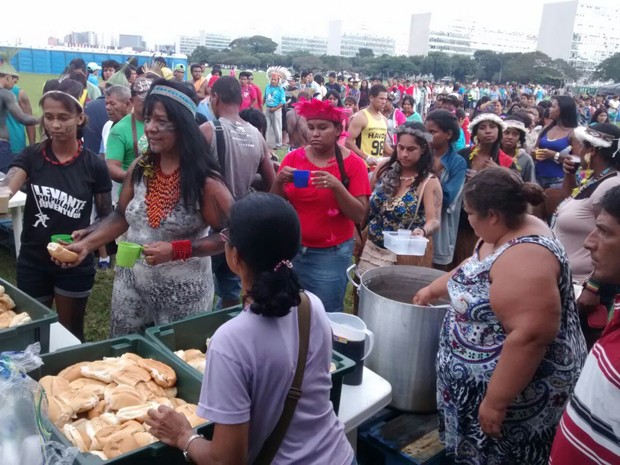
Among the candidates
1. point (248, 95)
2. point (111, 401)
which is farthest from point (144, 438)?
point (248, 95)

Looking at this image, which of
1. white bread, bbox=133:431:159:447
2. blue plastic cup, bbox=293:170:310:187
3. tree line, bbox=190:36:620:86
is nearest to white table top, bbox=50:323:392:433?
white bread, bbox=133:431:159:447

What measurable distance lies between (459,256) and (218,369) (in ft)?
12.7

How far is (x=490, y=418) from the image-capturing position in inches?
81.7

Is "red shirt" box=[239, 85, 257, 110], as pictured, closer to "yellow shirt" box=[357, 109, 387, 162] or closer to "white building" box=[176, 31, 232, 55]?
"yellow shirt" box=[357, 109, 387, 162]

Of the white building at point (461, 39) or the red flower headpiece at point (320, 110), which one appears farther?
the white building at point (461, 39)

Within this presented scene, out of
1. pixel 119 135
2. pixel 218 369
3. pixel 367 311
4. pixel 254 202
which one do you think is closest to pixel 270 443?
pixel 218 369

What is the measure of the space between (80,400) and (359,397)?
1088mm

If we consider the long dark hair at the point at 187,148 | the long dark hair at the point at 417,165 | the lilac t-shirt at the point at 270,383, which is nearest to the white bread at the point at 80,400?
the lilac t-shirt at the point at 270,383

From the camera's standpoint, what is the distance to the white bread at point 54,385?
5.82 feet

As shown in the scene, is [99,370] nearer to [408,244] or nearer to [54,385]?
[54,385]

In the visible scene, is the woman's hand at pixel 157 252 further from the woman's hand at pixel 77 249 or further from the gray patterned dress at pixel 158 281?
the woman's hand at pixel 77 249

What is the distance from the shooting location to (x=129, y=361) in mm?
1962

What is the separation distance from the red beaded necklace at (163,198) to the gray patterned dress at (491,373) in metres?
1.36

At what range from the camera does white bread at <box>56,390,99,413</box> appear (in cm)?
173
